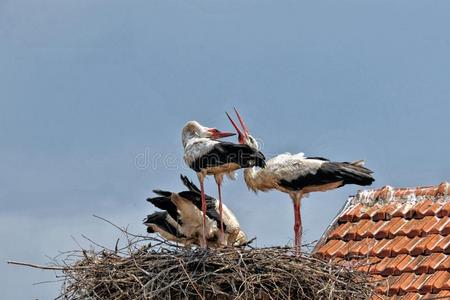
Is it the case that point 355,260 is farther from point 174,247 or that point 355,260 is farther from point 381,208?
point 174,247

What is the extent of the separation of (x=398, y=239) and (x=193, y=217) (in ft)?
5.70

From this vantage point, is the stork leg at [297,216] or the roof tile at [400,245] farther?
the stork leg at [297,216]

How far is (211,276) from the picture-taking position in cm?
877

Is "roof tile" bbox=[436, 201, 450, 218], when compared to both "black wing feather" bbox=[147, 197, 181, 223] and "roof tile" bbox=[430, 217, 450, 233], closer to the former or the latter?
"roof tile" bbox=[430, 217, 450, 233]

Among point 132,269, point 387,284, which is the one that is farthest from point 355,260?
point 132,269

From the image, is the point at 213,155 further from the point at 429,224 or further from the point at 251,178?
the point at 429,224

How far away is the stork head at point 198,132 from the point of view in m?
10.6

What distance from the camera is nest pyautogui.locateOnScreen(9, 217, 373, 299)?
8734 mm

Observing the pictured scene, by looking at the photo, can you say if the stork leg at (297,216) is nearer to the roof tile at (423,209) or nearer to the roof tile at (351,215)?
the roof tile at (351,215)

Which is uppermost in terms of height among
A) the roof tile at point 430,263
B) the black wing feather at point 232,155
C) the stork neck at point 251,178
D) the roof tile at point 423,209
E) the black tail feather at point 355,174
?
the stork neck at point 251,178

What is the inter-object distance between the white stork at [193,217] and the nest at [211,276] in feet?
5.51

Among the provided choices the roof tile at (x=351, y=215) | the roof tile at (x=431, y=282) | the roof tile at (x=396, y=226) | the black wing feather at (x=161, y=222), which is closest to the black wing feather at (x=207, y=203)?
the black wing feather at (x=161, y=222)

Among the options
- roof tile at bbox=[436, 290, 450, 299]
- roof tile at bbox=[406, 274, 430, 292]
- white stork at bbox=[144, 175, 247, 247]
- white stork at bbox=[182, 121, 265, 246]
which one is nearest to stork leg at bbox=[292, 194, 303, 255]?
white stork at bbox=[144, 175, 247, 247]

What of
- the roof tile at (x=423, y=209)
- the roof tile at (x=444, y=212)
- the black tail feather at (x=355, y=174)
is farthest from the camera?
the black tail feather at (x=355, y=174)
